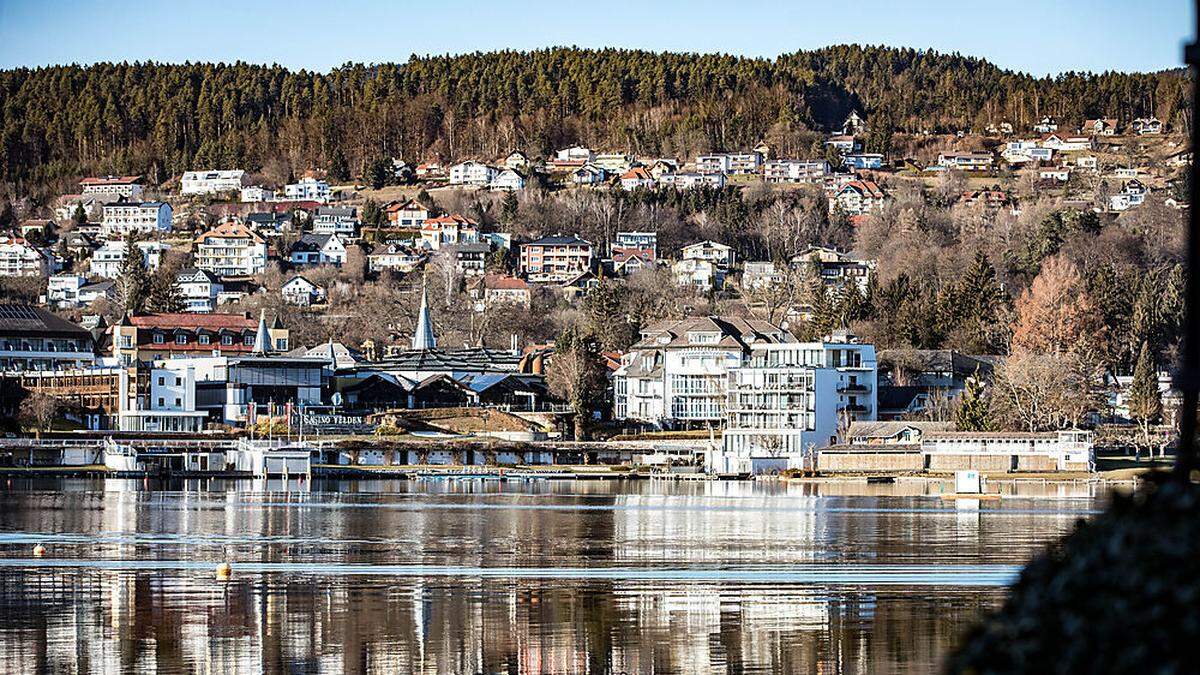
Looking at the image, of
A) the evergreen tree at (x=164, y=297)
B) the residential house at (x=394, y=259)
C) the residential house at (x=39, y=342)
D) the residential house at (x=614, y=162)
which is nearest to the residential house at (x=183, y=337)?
the residential house at (x=39, y=342)

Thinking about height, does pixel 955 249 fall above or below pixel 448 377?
above

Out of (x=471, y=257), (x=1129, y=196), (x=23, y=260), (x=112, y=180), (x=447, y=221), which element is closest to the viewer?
(x=471, y=257)

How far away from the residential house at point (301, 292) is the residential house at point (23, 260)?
2750cm

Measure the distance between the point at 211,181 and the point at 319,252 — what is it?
129 ft

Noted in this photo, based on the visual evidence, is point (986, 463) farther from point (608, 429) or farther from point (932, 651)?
point (932, 651)

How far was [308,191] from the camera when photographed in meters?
186

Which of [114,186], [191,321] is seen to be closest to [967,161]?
[114,186]

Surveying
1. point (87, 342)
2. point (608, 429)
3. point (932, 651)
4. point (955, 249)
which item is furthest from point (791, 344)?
point (932, 651)

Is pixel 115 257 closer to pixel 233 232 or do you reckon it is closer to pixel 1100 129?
pixel 233 232

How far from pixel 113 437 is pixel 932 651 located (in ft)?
214

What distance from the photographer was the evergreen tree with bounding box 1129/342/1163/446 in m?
81.2

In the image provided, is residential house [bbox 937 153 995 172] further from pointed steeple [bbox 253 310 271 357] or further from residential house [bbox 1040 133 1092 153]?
pointed steeple [bbox 253 310 271 357]

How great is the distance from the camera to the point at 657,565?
3203 cm

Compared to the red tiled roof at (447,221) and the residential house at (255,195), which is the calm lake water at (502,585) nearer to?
the red tiled roof at (447,221)
